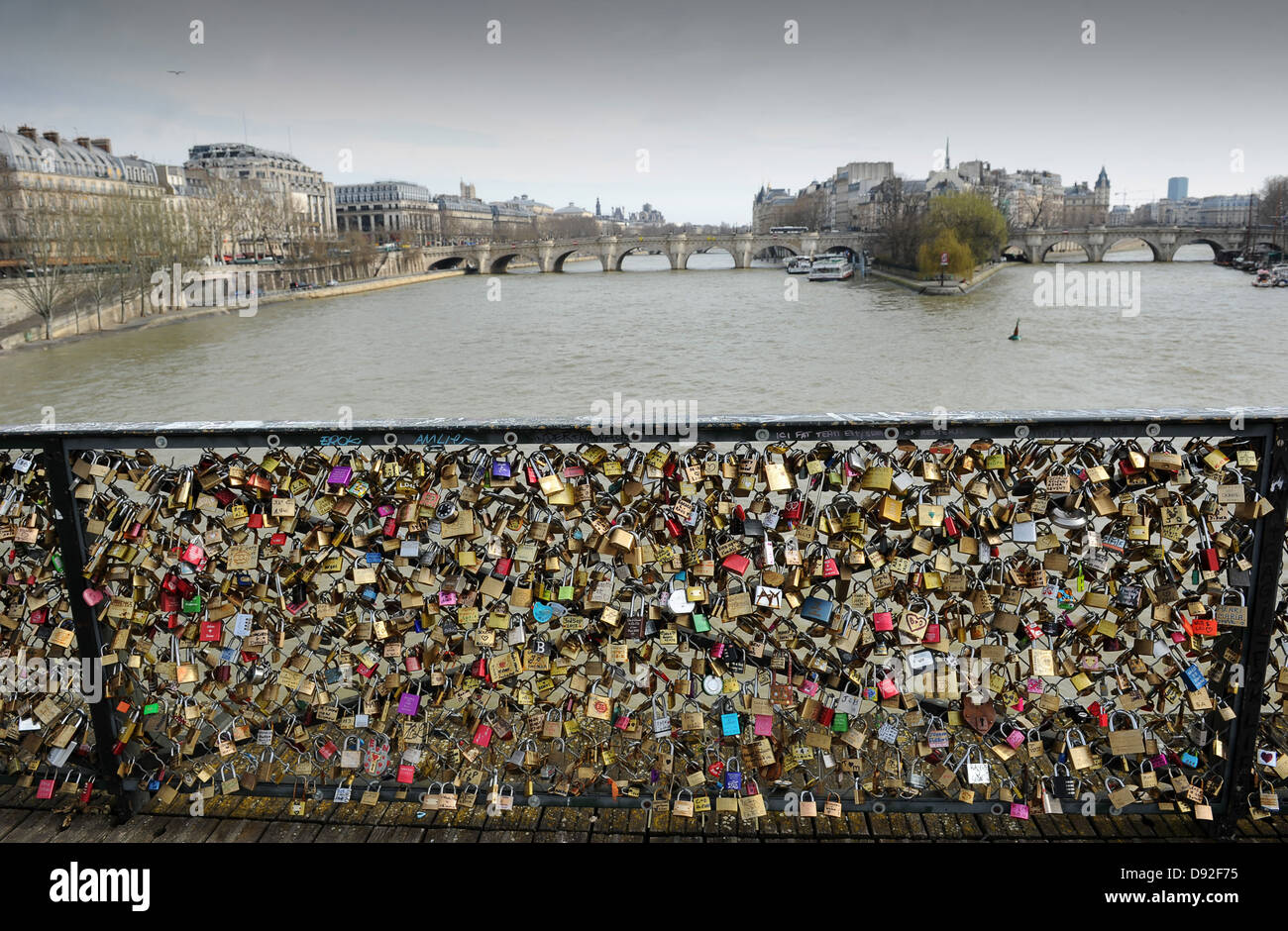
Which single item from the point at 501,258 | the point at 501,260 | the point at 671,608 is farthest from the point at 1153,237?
the point at 671,608

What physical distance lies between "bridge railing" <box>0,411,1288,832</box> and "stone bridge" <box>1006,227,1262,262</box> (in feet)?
213

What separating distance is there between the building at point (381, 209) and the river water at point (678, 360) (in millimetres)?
69833

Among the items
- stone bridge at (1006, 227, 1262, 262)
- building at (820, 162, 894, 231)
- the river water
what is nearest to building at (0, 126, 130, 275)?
the river water

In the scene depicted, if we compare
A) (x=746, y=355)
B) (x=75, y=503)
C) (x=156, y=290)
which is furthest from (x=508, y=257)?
(x=75, y=503)

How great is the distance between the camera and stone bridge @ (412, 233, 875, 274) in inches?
2440

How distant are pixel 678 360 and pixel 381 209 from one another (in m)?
92.5

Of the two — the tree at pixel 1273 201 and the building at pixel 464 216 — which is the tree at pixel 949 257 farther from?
the building at pixel 464 216

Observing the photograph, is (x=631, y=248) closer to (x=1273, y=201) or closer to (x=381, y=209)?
(x=381, y=209)

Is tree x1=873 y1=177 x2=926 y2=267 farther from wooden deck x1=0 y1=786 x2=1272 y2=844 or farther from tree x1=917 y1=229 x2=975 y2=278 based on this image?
wooden deck x1=0 y1=786 x2=1272 y2=844

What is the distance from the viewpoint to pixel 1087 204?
114 m

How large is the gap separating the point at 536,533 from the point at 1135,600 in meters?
1.42

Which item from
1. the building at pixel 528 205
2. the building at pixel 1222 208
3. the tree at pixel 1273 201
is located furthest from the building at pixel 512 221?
the building at pixel 1222 208
